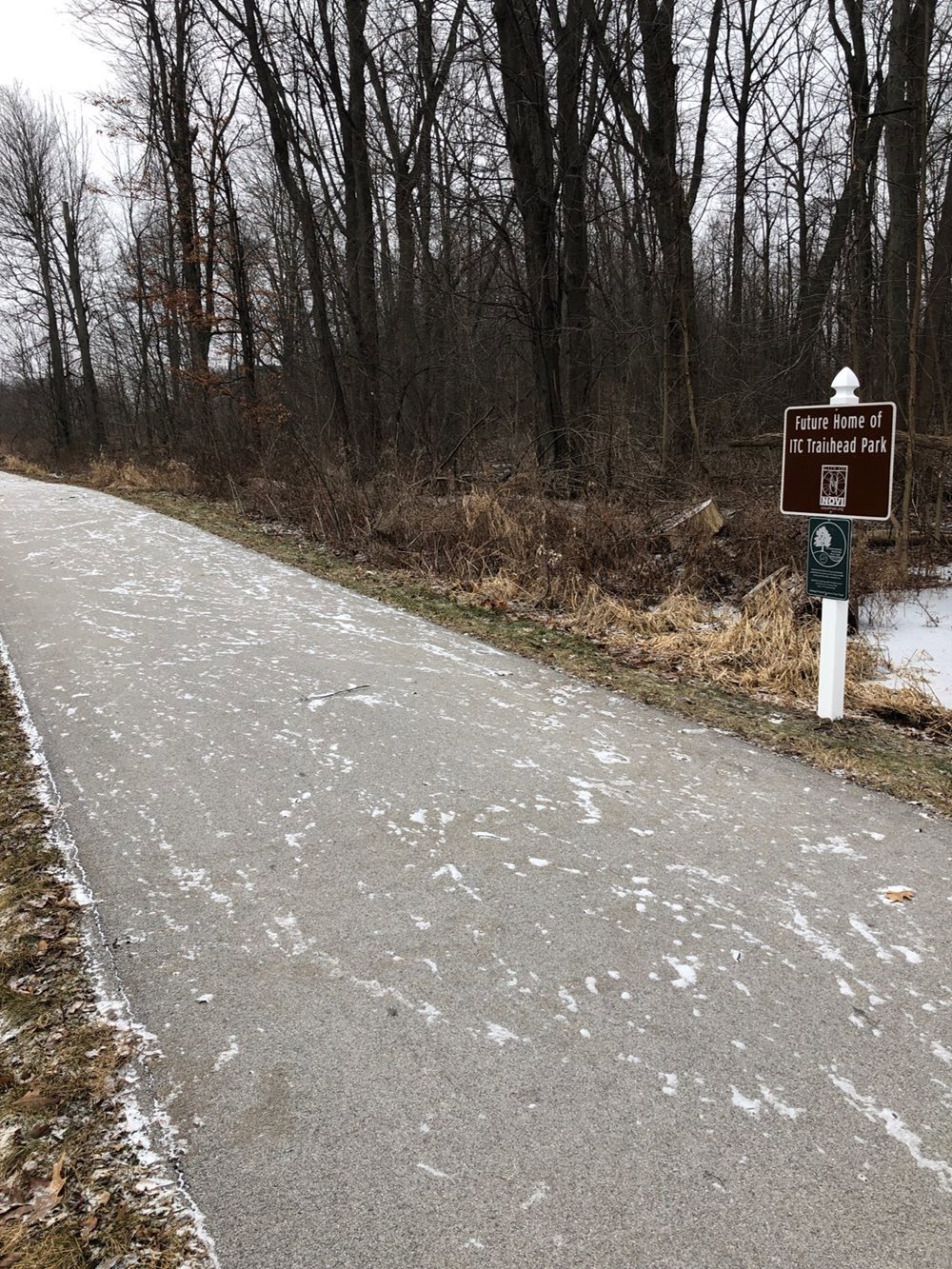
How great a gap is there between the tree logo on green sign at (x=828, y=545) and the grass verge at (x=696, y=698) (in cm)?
103

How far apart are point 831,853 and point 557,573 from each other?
17.9 feet

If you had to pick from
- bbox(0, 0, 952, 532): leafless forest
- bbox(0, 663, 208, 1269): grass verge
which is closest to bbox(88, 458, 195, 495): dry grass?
bbox(0, 0, 952, 532): leafless forest

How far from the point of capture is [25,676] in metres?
5.86

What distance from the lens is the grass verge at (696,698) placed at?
4438mm

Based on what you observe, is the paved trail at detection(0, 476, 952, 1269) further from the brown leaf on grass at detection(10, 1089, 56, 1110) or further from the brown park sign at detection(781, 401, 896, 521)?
the brown park sign at detection(781, 401, 896, 521)

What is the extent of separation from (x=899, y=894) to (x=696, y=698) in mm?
2563

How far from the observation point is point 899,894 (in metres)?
3.17

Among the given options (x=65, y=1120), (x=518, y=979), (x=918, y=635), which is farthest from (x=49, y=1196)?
(x=918, y=635)

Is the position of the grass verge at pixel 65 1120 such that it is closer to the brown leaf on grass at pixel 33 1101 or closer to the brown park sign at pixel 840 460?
the brown leaf on grass at pixel 33 1101

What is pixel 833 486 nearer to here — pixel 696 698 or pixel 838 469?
pixel 838 469

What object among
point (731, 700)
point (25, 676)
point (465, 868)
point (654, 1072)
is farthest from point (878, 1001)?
point (25, 676)

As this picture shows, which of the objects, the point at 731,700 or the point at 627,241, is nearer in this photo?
the point at 731,700

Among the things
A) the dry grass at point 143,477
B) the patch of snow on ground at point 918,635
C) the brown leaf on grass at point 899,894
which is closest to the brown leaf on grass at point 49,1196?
the brown leaf on grass at point 899,894

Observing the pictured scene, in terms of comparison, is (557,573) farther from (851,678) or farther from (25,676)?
(25,676)
